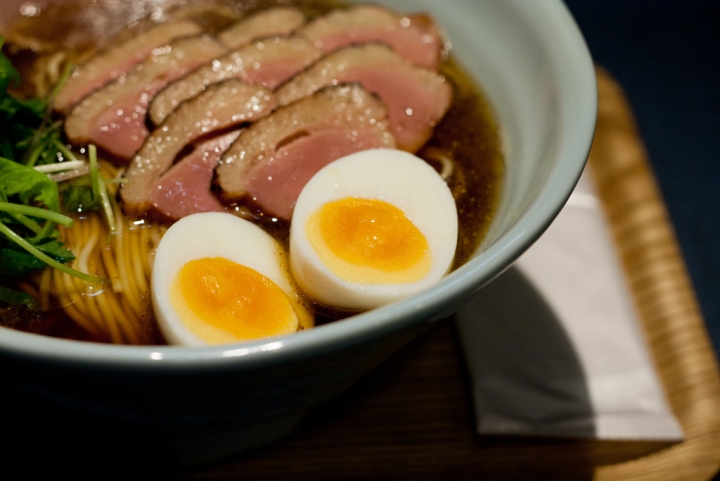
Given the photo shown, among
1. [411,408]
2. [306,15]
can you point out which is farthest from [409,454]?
[306,15]

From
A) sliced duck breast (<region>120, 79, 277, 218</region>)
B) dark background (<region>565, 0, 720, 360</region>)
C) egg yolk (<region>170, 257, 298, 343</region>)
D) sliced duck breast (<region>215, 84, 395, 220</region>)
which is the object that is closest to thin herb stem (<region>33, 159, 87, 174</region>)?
sliced duck breast (<region>120, 79, 277, 218</region>)

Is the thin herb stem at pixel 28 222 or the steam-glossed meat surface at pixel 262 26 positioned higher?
the steam-glossed meat surface at pixel 262 26

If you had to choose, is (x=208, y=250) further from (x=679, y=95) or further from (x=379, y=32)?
(x=679, y=95)

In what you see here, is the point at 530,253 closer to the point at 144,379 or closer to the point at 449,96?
the point at 449,96

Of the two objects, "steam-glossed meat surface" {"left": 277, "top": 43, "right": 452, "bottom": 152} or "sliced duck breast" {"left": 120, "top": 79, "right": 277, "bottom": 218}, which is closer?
"sliced duck breast" {"left": 120, "top": 79, "right": 277, "bottom": 218}

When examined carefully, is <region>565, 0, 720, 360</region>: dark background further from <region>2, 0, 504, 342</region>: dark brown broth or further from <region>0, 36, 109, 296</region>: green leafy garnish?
<region>0, 36, 109, 296</region>: green leafy garnish

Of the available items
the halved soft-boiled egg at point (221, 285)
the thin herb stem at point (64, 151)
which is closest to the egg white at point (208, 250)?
the halved soft-boiled egg at point (221, 285)

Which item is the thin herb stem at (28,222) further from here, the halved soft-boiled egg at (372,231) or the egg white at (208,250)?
the halved soft-boiled egg at (372,231)
